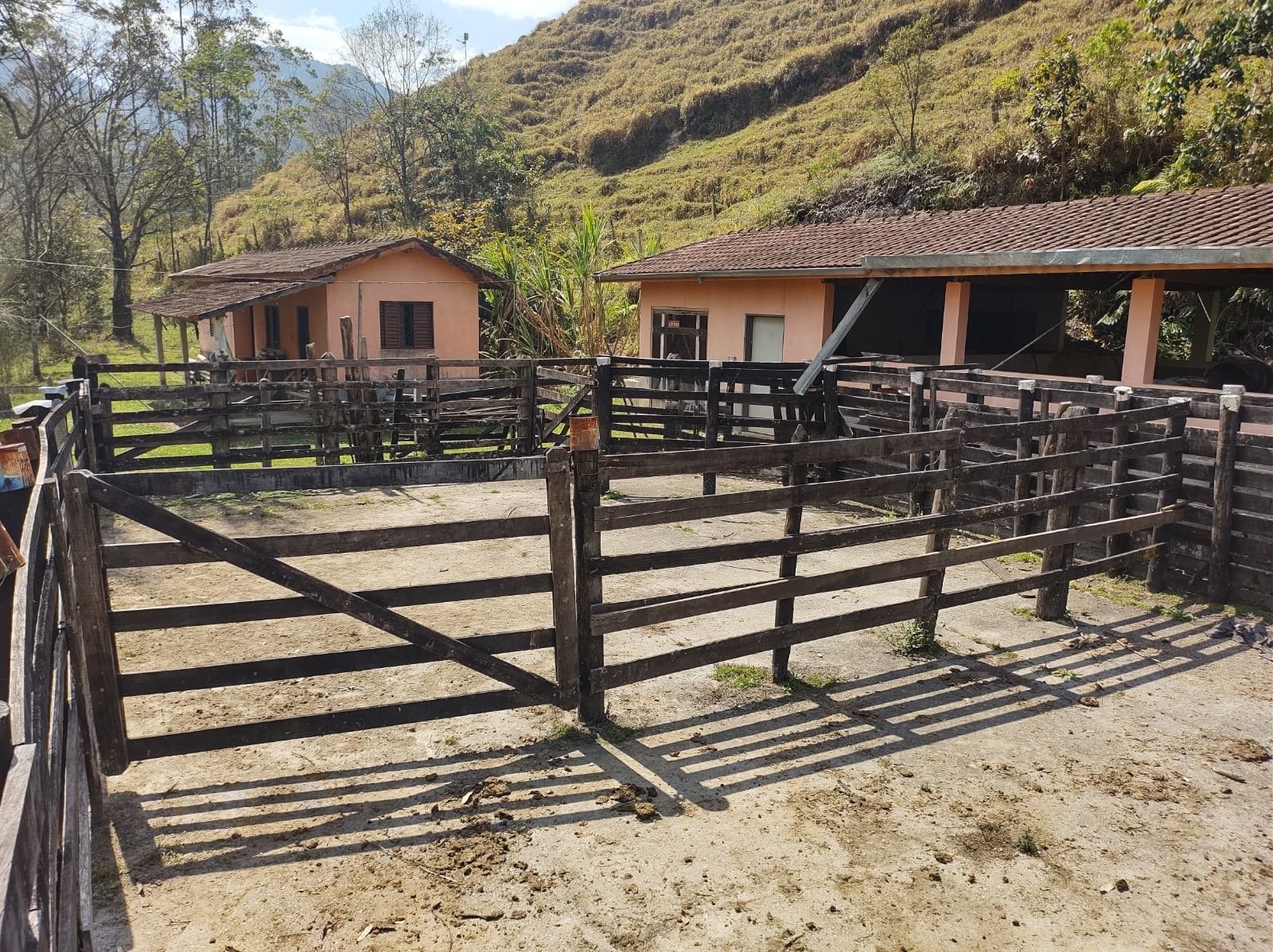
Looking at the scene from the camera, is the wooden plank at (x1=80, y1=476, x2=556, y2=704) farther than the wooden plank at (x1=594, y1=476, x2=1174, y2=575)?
No

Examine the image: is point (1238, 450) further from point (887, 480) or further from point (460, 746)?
point (460, 746)

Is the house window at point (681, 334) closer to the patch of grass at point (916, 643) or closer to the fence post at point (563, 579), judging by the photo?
the patch of grass at point (916, 643)

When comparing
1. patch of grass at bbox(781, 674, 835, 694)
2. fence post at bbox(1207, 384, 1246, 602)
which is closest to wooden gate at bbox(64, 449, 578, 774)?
patch of grass at bbox(781, 674, 835, 694)

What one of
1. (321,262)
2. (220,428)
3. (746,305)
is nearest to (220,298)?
(321,262)

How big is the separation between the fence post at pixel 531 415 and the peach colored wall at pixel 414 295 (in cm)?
A: 1001

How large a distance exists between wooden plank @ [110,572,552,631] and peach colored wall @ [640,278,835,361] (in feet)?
39.7

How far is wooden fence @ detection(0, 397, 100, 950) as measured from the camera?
55.8 inches

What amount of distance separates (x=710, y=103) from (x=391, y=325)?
34196mm

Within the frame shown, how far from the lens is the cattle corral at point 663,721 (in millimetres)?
3254

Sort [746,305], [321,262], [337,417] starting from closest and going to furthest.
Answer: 1. [337,417]
2. [746,305]
3. [321,262]

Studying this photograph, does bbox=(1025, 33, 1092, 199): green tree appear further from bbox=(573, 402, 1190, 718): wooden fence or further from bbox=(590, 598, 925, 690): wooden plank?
bbox=(590, 598, 925, 690): wooden plank

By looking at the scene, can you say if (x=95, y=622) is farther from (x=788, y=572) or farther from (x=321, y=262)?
(x=321, y=262)

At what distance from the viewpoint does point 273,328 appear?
86.6ft

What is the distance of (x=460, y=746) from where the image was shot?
446 centimetres
